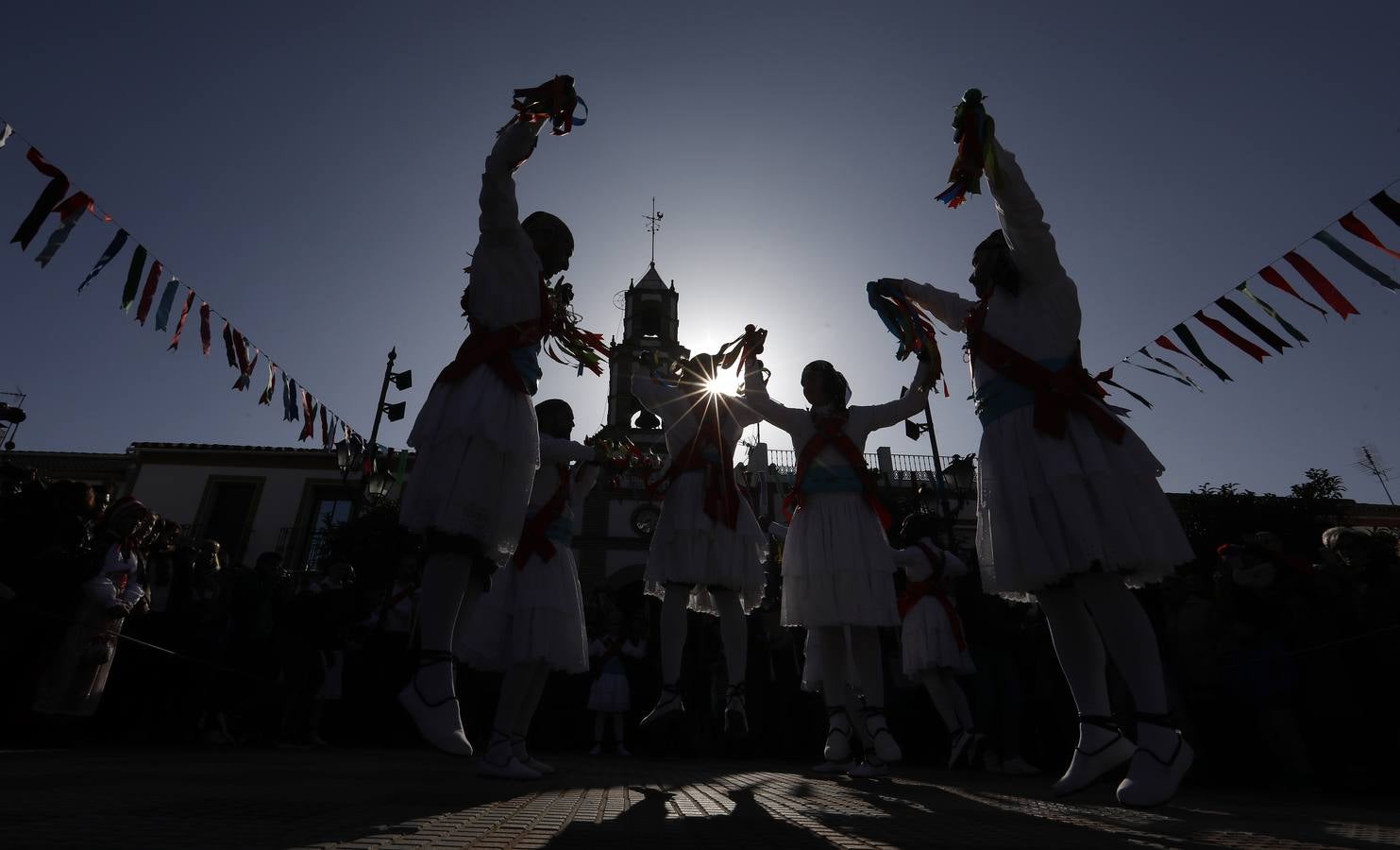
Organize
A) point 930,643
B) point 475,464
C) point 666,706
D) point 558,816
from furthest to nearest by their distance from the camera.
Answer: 1. point 930,643
2. point 666,706
3. point 475,464
4. point 558,816

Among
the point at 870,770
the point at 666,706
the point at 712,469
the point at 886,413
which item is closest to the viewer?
the point at 870,770

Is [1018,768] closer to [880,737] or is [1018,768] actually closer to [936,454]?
[880,737]

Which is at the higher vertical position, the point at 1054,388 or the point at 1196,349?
the point at 1196,349

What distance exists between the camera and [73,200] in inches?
252

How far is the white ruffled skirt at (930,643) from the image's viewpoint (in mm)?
5953

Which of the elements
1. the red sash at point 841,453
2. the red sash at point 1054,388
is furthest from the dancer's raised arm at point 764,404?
the red sash at point 1054,388

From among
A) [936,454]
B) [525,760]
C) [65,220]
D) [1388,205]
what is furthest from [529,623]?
[936,454]

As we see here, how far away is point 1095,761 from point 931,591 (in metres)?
3.65

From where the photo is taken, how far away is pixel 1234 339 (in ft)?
22.6

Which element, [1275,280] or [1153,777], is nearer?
[1153,777]

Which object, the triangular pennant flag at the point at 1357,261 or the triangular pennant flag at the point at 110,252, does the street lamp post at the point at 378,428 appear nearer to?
the triangular pennant flag at the point at 110,252

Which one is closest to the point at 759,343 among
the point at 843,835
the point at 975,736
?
the point at 975,736

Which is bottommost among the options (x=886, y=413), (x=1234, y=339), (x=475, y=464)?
(x=475, y=464)

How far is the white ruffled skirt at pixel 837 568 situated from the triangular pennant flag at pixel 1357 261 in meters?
4.72
